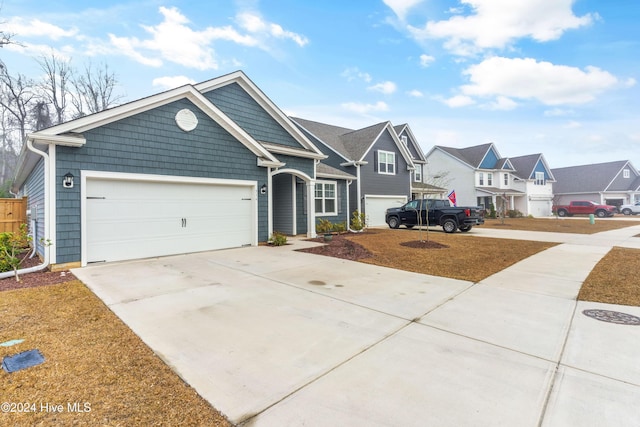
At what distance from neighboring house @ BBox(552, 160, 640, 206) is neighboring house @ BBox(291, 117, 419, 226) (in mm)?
30941

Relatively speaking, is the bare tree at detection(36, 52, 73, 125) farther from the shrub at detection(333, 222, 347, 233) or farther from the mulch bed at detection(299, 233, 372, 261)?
the mulch bed at detection(299, 233, 372, 261)

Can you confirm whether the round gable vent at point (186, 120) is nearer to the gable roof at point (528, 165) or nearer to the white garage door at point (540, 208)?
the gable roof at point (528, 165)

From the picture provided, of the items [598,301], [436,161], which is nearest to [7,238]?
[598,301]

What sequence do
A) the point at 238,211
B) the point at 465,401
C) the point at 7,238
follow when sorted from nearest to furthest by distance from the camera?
the point at 465,401 < the point at 7,238 < the point at 238,211

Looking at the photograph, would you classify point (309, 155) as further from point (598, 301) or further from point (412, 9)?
point (598, 301)

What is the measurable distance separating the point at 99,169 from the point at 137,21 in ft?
29.5

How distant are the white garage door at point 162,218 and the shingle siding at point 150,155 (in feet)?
1.10

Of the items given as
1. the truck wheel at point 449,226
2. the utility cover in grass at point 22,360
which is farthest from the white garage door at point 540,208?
the utility cover in grass at point 22,360

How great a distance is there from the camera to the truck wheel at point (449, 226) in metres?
15.5

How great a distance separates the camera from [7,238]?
7375mm

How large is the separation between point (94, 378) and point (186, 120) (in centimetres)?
780

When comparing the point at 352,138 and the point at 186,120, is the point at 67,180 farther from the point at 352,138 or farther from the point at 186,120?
the point at 352,138

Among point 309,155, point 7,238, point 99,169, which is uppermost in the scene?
point 309,155

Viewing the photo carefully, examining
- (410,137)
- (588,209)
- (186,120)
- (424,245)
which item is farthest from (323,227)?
(588,209)
